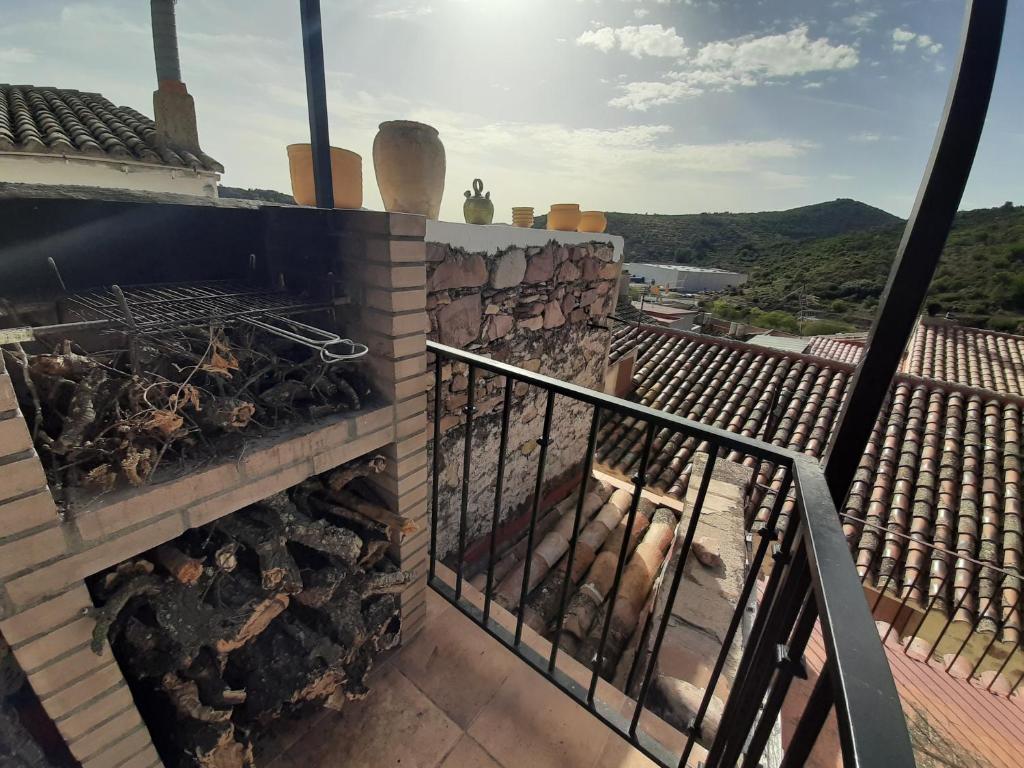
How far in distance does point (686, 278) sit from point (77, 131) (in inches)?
1449

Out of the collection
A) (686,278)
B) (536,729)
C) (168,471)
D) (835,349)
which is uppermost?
(168,471)

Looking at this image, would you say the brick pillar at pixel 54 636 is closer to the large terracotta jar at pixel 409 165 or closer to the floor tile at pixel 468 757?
the floor tile at pixel 468 757

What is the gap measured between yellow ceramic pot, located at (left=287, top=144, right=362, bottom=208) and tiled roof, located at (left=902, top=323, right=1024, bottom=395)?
917 centimetres

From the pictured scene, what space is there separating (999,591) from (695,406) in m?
3.48

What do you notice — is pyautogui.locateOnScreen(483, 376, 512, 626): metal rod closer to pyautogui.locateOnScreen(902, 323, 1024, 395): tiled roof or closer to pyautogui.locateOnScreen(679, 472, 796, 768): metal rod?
pyautogui.locateOnScreen(679, 472, 796, 768): metal rod

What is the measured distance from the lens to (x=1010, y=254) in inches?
730

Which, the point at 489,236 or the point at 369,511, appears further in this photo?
the point at 489,236

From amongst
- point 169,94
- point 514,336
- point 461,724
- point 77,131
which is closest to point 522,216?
point 514,336

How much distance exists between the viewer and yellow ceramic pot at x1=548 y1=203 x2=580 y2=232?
3389mm

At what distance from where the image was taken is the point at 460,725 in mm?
1592

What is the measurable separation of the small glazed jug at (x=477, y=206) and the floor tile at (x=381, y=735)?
240cm

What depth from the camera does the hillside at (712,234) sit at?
1522 inches

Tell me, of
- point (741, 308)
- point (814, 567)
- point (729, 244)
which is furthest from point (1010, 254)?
point (814, 567)

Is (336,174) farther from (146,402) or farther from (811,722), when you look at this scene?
(811,722)
